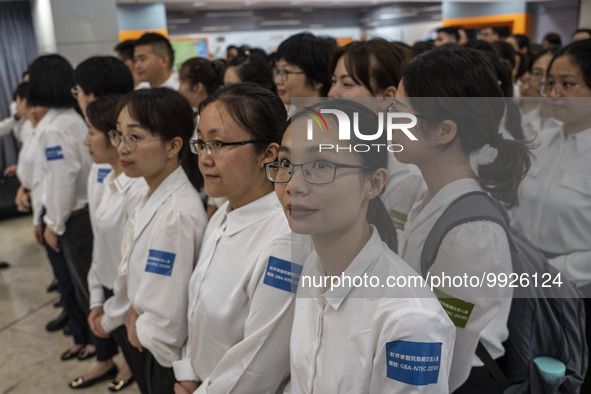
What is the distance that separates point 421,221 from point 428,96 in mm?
323

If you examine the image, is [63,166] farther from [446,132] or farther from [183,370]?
[446,132]

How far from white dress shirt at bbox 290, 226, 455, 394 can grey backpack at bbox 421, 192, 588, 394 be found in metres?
0.26

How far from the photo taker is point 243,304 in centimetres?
138

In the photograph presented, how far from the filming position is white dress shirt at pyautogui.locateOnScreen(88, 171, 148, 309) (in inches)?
87.2

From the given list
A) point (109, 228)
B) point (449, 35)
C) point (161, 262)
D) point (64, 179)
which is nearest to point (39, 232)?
point (64, 179)

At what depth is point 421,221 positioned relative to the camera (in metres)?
1.30

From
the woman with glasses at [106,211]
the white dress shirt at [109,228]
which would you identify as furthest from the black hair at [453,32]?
the white dress shirt at [109,228]

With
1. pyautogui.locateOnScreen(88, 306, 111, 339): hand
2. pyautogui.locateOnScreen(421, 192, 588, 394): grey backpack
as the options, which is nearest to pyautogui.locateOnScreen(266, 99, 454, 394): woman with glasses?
pyautogui.locateOnScreen(421, 192, 588, 394): grey backpack

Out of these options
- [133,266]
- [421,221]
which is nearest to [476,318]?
[421,221]

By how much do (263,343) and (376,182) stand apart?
1.78 feet

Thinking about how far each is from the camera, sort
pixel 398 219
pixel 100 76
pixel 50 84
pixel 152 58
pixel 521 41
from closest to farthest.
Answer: pixel 398 219 → pixel 100 76 → pixel 50 84 → pixel 152 58 → pixel 521 41

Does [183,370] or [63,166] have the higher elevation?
[63,166]

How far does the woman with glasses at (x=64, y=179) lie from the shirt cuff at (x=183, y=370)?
1404mm

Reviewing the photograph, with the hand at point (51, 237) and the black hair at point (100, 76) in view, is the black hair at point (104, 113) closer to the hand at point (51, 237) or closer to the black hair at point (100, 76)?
the black hair at point (100, 76)
